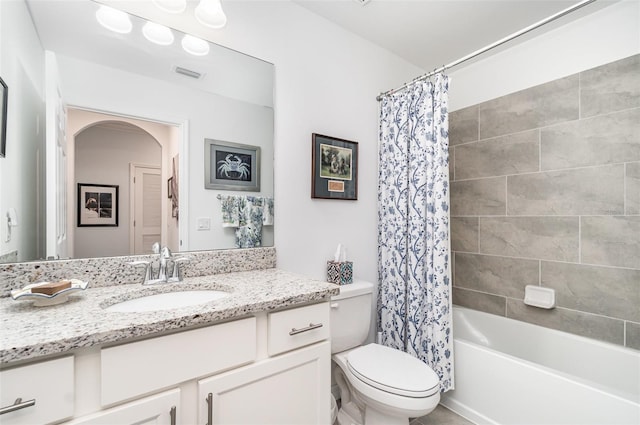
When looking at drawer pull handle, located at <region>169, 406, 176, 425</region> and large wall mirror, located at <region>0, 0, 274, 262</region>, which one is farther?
large wall mirror, located at <region>0, 0, 274, 262</region>

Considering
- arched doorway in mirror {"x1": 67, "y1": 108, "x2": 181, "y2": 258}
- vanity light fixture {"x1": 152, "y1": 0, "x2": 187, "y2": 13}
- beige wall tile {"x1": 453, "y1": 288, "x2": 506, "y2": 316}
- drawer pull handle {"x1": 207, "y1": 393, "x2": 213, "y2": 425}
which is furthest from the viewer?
beige wall tile {"x1": 453, "y1": 288, "x2": 506, "y2": 316}

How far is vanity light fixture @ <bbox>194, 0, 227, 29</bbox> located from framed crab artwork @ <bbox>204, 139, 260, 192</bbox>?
53cm

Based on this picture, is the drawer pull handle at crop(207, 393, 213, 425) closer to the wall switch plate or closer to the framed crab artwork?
the wall switch plate

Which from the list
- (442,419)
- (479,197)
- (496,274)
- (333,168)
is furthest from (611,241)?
(333,168)

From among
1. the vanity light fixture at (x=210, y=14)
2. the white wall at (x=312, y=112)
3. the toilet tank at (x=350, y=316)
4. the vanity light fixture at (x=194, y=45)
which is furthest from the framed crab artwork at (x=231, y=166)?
the toilet tank at (x=350, y=316)

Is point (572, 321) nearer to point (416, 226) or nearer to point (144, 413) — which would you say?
point (416, 226)

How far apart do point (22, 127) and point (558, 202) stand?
8.97ft

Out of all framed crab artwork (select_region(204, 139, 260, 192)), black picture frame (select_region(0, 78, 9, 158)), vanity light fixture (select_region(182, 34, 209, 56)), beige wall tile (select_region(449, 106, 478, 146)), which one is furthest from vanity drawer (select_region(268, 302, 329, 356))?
beige wall tile (select_region(449, 106, 478, 146))

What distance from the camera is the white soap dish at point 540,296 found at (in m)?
1.91

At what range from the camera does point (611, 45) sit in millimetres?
1745

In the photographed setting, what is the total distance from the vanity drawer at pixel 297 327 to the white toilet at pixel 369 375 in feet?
1.48

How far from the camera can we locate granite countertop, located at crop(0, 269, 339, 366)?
0.65m

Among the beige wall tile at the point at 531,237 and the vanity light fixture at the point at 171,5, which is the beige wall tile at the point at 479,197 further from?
the vanity light fixture at the point at 171,5

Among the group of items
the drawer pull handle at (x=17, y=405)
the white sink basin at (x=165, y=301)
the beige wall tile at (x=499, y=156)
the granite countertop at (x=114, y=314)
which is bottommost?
the drawer pull handle at (x=17, y=405)
